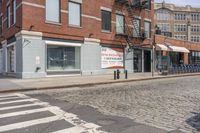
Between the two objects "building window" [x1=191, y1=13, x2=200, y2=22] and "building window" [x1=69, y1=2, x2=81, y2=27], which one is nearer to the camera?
"building window" [x1=69, y1=2, x2=81, y2=27]

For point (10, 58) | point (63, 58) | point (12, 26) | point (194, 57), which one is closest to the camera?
point (63, 58)

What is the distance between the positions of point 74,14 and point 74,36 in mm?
2207

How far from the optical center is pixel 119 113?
30.0 ft

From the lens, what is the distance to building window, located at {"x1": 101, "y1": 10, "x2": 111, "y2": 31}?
3123cm

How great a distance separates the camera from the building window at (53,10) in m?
25.4

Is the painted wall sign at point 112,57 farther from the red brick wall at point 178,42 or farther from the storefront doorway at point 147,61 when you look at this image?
the red brick wall at point 178,42

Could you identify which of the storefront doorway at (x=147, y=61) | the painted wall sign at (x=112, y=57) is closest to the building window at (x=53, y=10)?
the painted wall sign at (x=112, y=57)

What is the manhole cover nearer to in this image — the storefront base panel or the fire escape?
the storefront base panel

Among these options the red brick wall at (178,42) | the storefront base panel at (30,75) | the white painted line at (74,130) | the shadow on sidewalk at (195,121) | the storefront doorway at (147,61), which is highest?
the red brick wall at (178,42)

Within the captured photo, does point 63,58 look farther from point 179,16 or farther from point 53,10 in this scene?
point 179,16

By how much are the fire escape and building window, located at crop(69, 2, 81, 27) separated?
241 inches

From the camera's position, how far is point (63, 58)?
1064 inches

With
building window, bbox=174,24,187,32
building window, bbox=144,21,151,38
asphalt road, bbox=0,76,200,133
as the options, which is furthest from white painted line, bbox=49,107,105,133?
building window, bbox=174,24,187,32

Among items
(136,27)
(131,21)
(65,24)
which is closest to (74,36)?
(65,24)
